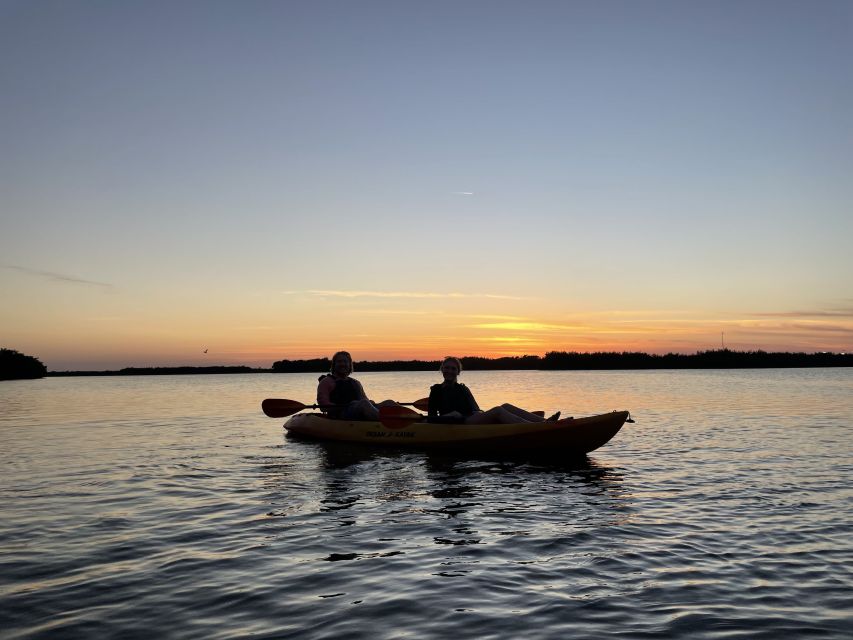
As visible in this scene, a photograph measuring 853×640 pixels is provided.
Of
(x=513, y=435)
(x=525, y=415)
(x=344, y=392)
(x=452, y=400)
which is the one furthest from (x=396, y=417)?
(x=513, y=435)

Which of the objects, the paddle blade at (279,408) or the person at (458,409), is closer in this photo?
the person at (458,409)

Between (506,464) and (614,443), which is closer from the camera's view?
(506,464)

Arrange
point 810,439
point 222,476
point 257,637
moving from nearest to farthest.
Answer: point 257,637
point 222,476
point 810,439

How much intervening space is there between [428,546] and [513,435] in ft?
18.2

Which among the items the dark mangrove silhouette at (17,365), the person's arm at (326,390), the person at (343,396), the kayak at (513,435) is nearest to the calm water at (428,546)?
the kayak at (513,435)

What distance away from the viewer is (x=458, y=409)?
12586 mm

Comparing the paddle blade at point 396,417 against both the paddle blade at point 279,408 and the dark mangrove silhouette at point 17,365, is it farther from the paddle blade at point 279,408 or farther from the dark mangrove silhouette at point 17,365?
the dark mangrove silhouette at point 17,365

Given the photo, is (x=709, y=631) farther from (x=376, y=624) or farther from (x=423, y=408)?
(x=423, y=408)

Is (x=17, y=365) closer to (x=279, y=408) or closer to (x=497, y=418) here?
(x=279, y=408)

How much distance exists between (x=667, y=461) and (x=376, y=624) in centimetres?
867

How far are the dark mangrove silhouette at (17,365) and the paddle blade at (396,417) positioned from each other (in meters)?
73.1

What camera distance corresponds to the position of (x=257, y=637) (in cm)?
383

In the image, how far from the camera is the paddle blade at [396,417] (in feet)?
42.3

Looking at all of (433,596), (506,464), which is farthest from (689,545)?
(506,464)
